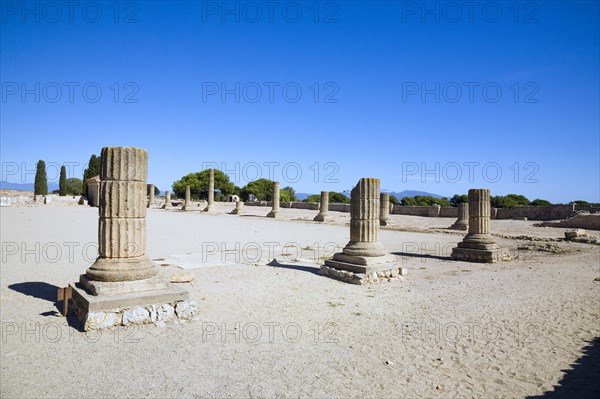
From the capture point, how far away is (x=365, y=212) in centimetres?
Result: 969

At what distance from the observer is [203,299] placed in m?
6.98

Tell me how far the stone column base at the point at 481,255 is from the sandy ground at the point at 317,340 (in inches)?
83.5

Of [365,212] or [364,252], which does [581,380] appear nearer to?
[364,252]

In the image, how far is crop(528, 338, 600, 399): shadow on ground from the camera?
3.83 meters

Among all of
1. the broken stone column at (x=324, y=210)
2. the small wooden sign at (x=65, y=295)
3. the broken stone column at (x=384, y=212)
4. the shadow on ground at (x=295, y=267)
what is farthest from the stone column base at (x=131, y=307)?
the broken stone column at (x=324, y=210)

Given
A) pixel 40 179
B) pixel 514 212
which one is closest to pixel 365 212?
pixel 514 212

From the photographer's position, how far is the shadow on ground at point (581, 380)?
3828 millimetres

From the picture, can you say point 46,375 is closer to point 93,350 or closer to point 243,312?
point 93,350

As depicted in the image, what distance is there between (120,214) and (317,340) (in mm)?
3731

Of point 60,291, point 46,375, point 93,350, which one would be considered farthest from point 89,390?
point 60,291

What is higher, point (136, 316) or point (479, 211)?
point (479, 211)

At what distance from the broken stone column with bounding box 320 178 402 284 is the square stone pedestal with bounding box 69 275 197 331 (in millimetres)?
4030

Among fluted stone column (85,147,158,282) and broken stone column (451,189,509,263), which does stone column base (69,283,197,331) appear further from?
broken stone column (451,189,509,263)

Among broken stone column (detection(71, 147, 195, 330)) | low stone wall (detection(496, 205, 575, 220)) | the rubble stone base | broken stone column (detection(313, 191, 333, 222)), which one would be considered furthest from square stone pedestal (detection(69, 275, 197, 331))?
low stone wall (detection(496, 205, 575, 220))
